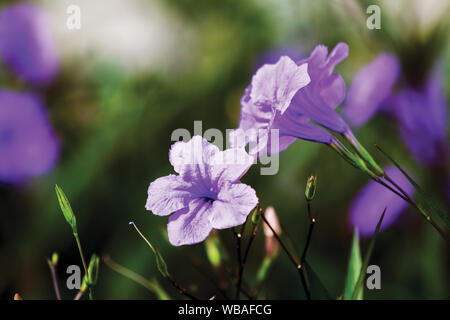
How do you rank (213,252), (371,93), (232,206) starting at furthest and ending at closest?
(371,93), (213,252), (232,206)

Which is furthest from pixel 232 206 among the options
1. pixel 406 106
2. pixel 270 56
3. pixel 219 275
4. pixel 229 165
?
pixel 270 56

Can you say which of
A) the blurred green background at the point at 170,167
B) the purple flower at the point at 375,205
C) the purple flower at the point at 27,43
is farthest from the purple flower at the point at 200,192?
the purple flower at the point at 27,43

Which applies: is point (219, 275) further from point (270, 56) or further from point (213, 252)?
point (270, 56)

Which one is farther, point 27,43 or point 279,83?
point 27,43

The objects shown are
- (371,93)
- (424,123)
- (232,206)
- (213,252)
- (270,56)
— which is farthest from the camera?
(270,56)
